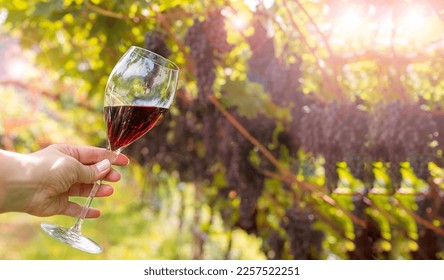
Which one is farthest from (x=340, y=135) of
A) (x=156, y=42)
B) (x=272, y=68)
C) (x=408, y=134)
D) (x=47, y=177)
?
(x=47, y=177)

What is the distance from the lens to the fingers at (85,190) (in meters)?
1.65

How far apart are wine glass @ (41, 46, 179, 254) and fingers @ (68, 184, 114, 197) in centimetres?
14

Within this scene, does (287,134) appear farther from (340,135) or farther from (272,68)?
(340,135)

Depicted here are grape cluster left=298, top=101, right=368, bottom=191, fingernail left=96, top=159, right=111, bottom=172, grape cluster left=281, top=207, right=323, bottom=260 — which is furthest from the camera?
grape cluster left=281, top=207, right=323, bottom=260

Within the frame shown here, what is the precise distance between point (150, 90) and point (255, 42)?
0.88m

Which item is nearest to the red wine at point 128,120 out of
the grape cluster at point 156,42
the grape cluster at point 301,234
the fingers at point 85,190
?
the fingers at point 85,190

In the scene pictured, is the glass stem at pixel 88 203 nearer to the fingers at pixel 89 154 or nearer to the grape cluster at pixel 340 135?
the fingers at pixel 89 154

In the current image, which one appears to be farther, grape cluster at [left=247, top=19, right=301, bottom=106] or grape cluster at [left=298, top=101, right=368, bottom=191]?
grape cluster at [left=247, top=19, right=301, bottom=106]

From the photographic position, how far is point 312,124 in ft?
7.23

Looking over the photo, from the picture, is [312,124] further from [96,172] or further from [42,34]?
[42,34]

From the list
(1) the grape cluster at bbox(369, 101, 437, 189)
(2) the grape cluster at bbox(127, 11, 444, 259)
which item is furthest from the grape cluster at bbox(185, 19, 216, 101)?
(1) the grape cluster at bbox(369, 101, 437, 189)

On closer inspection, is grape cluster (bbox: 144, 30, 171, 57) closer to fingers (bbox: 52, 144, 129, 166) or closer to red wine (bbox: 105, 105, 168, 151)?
fingers (bbox: 52, 144, 129, 166)

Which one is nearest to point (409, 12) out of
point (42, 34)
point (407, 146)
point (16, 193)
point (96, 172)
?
point (407, 146)

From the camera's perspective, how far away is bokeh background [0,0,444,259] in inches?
81.6
